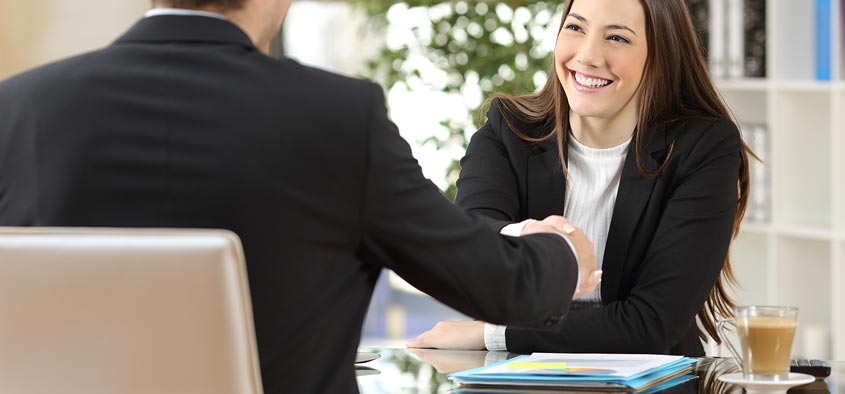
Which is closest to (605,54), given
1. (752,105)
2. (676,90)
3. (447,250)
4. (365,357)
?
(676,90)

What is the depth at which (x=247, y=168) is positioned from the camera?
1149mm

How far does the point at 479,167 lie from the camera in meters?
2.31

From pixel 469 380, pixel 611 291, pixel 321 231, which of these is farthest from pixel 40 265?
pixel 611 291

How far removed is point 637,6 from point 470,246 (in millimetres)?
1081

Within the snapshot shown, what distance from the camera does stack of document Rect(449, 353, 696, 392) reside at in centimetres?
148

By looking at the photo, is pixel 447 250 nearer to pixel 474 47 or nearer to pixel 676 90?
pixel 676 90

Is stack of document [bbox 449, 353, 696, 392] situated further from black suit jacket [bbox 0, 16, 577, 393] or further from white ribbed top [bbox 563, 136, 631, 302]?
white ribbed top [bbox 563, 136, 631, 302]

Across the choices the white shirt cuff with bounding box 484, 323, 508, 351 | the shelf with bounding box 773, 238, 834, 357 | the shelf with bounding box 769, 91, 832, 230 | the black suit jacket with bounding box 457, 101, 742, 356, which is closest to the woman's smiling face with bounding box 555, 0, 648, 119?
the black suit jacket with bounding box 457, 101, 742, 356

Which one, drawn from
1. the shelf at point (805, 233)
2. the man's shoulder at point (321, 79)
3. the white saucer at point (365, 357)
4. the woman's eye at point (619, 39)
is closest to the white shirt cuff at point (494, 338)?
the white saucer at point (365, 357)

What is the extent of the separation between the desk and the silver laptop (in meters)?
0.47

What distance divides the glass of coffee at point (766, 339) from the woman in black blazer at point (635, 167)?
469 mm

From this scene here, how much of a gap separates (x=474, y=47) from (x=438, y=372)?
260cm

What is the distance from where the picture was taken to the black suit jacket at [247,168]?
116 cm

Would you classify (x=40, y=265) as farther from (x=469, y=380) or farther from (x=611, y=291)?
(x=611, y=291)
